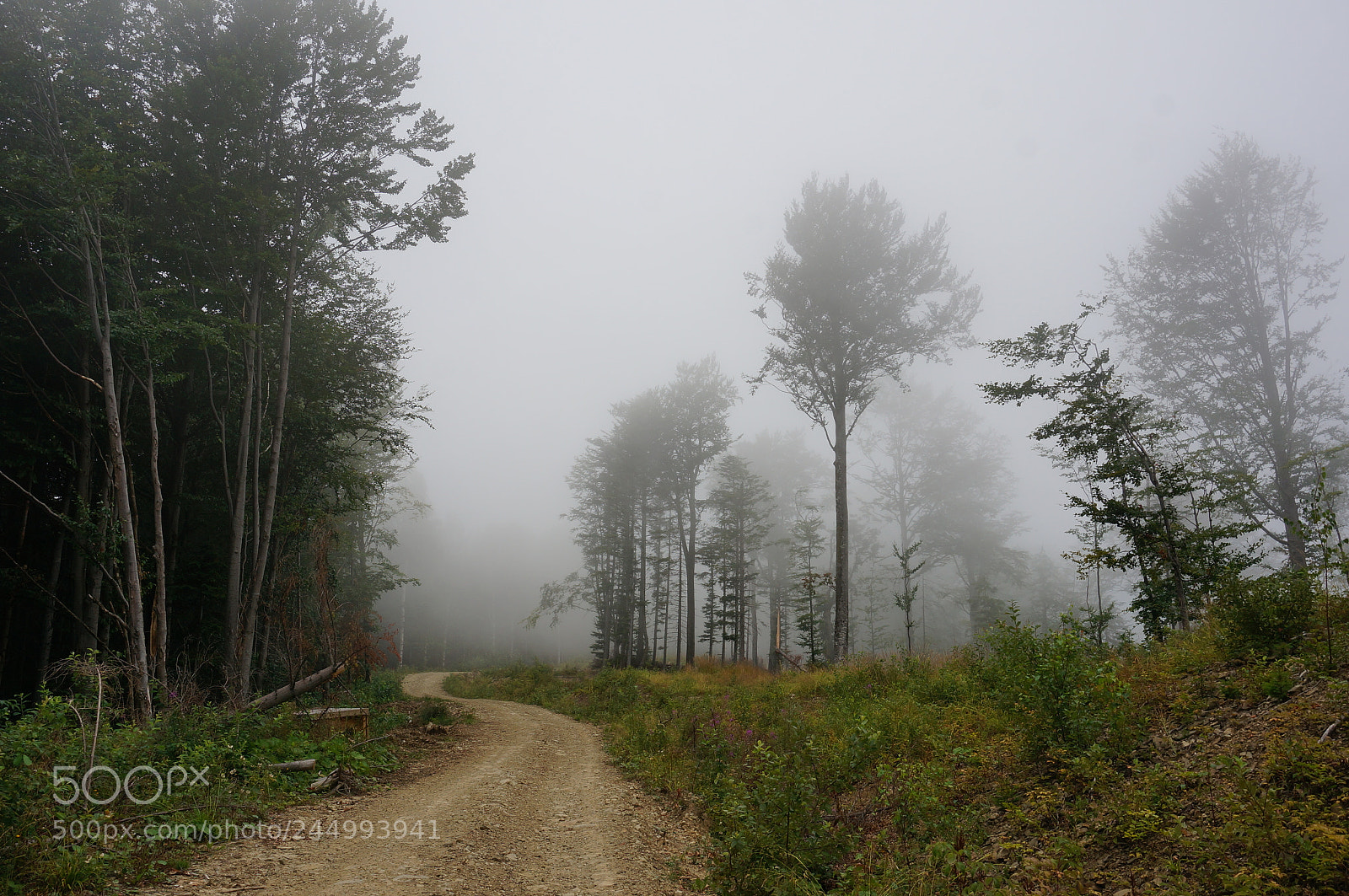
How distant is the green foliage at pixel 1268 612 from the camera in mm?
5324

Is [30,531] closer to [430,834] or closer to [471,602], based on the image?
[430,834]

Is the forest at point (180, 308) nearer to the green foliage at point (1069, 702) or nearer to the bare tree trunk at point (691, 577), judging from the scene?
the green foliage at point (1069, 702)

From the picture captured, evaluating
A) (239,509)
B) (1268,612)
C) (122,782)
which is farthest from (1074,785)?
(239,509)

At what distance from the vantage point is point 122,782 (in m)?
5.62

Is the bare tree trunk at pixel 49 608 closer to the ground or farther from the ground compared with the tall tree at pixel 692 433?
closer to the ground

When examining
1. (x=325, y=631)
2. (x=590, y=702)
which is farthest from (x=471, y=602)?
(x=325, y=631)

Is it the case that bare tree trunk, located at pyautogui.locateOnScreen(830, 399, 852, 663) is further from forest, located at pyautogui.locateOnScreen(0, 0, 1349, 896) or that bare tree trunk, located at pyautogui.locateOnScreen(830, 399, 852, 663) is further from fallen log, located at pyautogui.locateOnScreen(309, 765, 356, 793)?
fallen log, located at pyautogui.locateOnScreen(309, 765, 356, 793)

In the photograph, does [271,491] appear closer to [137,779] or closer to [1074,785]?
[137,779]

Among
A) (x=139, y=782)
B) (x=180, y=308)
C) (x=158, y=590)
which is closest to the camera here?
(x=139, y=782)

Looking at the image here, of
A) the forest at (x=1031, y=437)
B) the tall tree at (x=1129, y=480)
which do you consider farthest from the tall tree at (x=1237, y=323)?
the tall tree at (x=1129, y=480)

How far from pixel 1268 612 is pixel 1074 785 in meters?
2.72

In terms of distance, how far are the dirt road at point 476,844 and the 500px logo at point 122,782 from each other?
1.11m

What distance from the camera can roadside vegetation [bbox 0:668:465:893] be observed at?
4.26m

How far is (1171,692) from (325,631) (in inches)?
482
